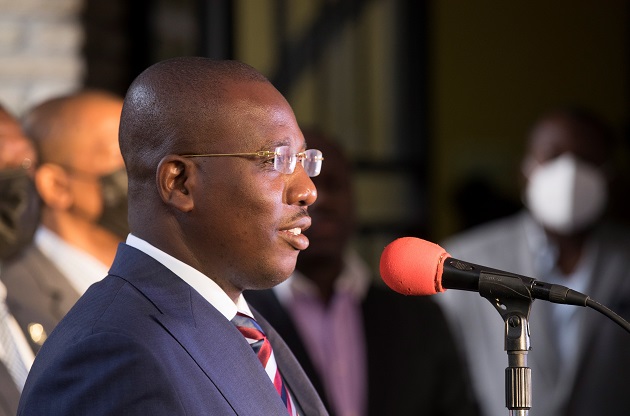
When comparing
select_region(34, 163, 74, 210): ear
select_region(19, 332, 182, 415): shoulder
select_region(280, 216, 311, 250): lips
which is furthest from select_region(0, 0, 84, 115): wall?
select_region(19, 332, 182, 415): shoulder

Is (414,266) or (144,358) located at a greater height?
(414,266)

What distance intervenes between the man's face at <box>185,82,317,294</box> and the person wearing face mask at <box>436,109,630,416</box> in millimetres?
2624

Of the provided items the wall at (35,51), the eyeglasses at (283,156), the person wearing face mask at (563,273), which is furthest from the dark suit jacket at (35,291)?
the person wearing face mask at (563,273)

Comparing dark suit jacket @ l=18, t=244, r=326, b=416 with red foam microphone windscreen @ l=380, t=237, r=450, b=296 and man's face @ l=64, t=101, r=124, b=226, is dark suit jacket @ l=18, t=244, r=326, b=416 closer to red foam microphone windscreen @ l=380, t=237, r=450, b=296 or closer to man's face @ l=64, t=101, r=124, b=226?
red foam microphone windscreen @ l=380, t=237, r=450, b=296

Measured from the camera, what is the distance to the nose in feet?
6.51

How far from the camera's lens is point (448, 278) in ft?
6.38

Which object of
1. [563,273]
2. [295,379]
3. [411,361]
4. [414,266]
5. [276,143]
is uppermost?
[276,143]

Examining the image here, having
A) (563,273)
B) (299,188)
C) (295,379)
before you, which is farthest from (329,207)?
(299,188)

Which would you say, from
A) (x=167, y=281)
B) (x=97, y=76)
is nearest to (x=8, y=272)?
(x=167, y=281)

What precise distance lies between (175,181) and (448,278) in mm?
473

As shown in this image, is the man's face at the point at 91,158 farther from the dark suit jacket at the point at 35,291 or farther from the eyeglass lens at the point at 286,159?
the eyeglass lens at the point at 286,159

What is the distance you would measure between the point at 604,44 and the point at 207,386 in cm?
626

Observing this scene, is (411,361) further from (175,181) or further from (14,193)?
(175,181)

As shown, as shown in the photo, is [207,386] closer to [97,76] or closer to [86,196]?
[86,196]
